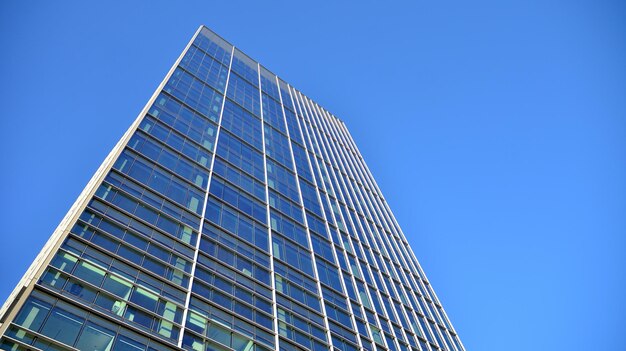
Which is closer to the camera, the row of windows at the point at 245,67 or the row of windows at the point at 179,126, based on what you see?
the row of windows at the point at 179,126

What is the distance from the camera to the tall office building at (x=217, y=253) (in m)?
22.5

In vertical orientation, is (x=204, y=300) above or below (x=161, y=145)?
below

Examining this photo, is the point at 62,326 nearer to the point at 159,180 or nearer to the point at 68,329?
the point at 68,329

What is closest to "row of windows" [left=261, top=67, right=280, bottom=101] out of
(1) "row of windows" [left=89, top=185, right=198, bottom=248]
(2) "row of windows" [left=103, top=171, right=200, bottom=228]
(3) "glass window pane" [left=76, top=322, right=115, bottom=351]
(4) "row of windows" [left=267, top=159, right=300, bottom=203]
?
(4) "row of windows" [left=267, top=159, right=300, bottom=203]

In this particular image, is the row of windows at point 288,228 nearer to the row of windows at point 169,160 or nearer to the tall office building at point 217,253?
the tall office building at point 217,253

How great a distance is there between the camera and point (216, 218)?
34.5 m

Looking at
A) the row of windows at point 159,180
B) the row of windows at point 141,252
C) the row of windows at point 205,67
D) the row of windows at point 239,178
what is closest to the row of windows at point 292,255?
the row of windows at point 239,178

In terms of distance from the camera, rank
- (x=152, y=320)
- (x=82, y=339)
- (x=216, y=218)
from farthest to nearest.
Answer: (x=216, y=218), (x=152, y=320), (x=82, y=339)

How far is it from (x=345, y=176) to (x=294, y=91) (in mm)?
26894

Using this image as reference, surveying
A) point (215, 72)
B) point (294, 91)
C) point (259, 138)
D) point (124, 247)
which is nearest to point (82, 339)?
point (124, 247)

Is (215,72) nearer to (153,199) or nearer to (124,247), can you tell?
(153,199)

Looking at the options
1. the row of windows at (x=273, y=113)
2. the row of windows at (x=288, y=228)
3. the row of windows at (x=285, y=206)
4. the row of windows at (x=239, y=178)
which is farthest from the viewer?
the row of windows at (x=273, y=113)

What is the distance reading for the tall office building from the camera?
22.5 meters

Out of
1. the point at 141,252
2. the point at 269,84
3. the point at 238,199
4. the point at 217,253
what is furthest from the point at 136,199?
the point at 269,84
